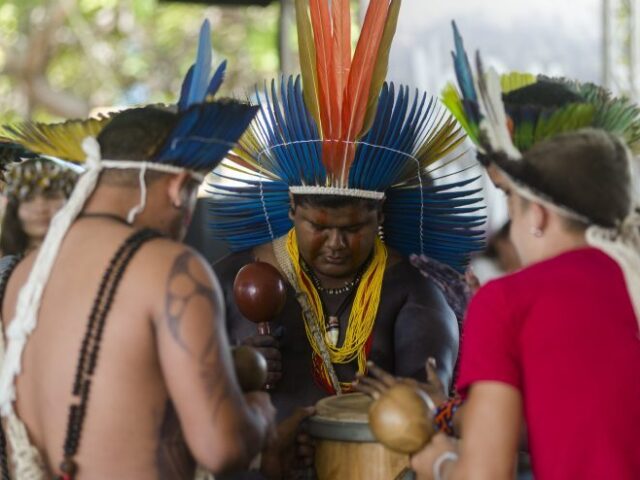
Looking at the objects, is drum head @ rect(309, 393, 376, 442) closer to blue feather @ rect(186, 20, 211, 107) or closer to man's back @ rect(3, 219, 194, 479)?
man's back @ rect(3, 219, 194, 479)

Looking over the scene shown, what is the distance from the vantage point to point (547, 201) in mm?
2535

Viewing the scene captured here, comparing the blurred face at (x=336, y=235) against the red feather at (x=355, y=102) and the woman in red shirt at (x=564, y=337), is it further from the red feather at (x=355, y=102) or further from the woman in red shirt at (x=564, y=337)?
the woman in red shirt at (x=564, y=337)

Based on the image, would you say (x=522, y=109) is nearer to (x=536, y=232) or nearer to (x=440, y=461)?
(x=536, y=232)

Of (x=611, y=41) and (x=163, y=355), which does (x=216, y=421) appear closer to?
(x=163, y=355)

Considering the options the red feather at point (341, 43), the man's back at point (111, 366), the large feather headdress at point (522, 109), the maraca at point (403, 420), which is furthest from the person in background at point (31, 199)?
the maraca at point (403, 420)

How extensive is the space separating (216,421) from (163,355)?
7.9 inches

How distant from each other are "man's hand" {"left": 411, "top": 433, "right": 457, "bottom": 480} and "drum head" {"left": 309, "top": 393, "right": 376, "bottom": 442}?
32 centimetres

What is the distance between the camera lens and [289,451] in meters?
3.21

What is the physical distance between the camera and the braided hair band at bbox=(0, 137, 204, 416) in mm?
2652

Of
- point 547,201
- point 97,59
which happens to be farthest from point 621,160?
point 97,59

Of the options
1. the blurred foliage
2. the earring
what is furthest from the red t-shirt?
the blurred foliage

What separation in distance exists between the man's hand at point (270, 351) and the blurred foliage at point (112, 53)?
10882 mm

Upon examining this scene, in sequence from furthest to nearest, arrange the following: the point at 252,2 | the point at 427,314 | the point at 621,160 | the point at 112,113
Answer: the point at 252,2
the point at 427,314
the point at 112,113
the point at 621,160

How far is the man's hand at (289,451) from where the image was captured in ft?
10.4
